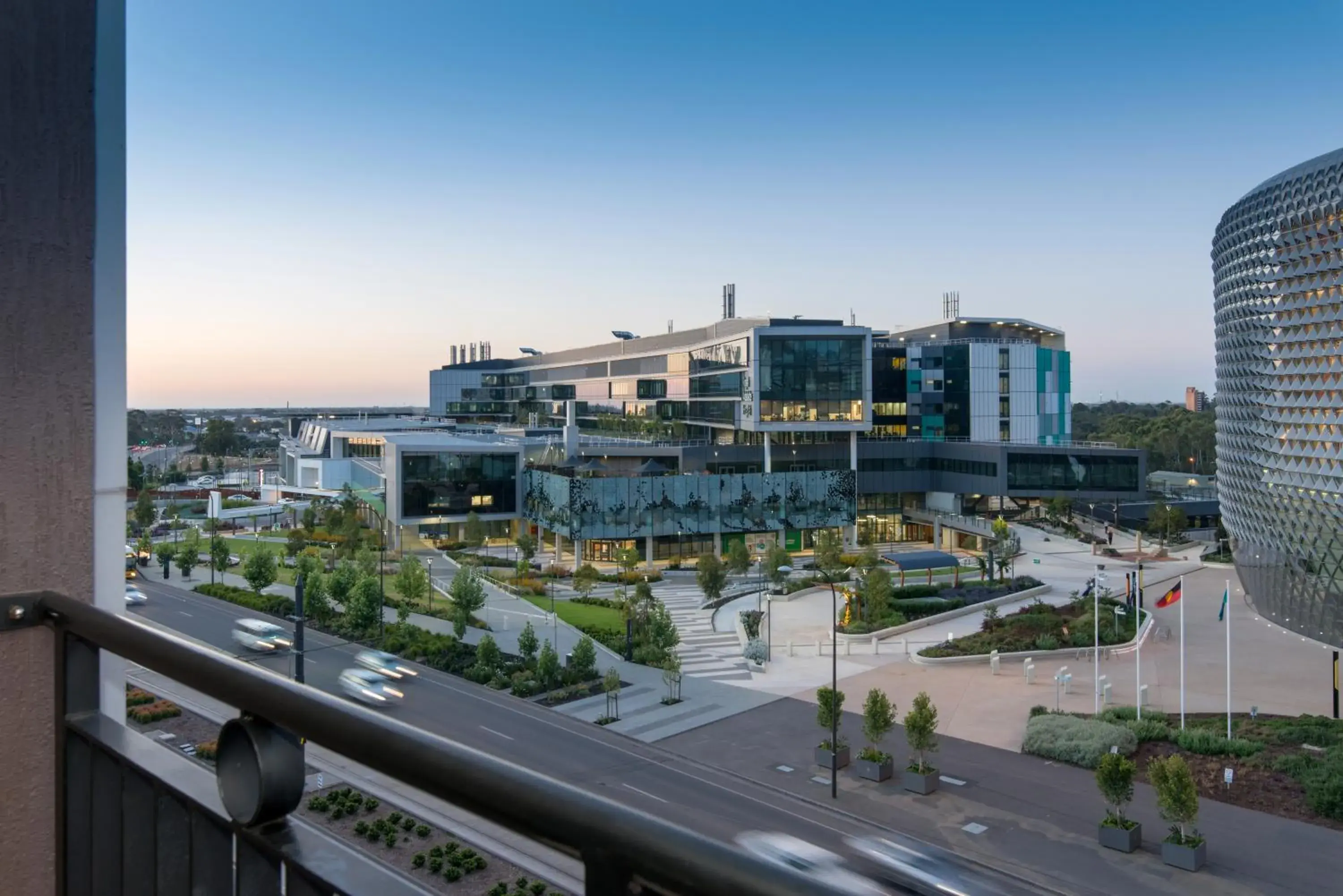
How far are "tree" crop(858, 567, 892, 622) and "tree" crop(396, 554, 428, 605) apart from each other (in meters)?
14.0

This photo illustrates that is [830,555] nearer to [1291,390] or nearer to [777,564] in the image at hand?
[777,564]

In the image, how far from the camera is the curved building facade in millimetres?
25500

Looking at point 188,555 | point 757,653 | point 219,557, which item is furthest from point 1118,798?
point 219,557

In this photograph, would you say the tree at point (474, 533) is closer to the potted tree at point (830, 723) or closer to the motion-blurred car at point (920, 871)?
the potted tree at point (830, 723)

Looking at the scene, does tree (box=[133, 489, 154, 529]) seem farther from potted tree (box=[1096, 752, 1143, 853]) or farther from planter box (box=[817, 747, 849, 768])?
potted tree (box=[1096, 752, 1143, 853])

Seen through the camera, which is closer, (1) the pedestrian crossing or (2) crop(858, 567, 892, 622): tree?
(1) the pedestrian crossing

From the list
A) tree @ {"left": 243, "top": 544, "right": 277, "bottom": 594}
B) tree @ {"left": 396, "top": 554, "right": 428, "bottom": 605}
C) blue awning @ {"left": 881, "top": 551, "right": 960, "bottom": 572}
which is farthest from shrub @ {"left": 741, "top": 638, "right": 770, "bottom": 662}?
tree @ {"left": 243, "top": 544, "right": 277, "bottom": 594}

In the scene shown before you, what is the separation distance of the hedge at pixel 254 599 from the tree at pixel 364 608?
118 inches

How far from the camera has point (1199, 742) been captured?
1788 cm

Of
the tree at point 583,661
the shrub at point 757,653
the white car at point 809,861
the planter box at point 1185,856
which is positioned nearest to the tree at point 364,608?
the tree at point 583,661

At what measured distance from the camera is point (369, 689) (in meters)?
19.5

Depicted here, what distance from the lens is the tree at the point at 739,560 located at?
38250 mm

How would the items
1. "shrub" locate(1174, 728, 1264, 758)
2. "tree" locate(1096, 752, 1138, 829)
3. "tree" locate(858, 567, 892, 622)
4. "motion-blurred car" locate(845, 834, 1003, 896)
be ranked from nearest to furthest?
"motion-blurred car" locate(845, 834, 1003, 896), "tree" locate(1096, 752, 1138, 829), "shrub" locate(1174, 728, 1264, 758), "tree" locate(858, 567, 892, 622)

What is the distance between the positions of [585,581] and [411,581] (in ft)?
24.2
